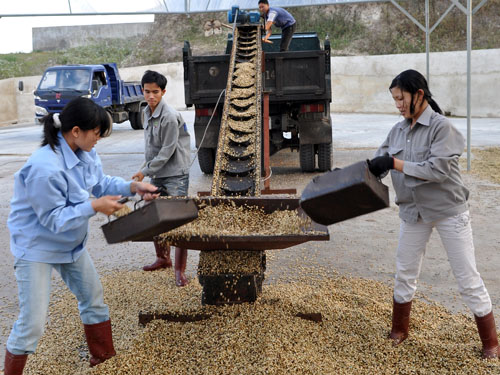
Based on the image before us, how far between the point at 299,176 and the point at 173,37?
24934 mm

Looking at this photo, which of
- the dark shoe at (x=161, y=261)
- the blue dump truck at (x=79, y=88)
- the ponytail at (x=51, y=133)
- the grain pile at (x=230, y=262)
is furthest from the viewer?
the blue dump truck at (x=79, y=88)

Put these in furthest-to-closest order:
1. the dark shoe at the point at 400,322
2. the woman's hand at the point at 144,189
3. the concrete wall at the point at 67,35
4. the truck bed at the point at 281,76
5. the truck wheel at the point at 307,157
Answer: the concrete wall at the point at 67,35, the truck wheel at the point at 307,157, the truck bed at the point at 281,76, the dark shoe at the point at 400,322, the woman's hand at the point at 144,189

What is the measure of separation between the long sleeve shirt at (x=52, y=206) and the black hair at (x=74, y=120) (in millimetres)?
45

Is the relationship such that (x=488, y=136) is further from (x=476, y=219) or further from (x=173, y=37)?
(x=173, y=37)

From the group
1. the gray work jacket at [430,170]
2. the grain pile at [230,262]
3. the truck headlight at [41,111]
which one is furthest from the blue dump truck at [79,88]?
the gray work jacket at [430,170]

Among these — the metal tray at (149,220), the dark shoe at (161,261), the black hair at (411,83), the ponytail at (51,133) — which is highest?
the black hair at (411,83)

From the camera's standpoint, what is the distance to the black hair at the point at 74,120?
271 cm

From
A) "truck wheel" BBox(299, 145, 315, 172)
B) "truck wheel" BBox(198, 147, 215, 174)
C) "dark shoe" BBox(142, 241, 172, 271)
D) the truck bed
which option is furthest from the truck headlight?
"dark shoe" BBox(142, 241, 172, 271)

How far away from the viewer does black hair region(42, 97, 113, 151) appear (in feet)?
8.87

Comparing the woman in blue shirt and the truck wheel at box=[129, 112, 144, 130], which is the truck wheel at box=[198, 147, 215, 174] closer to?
the woman in blue shirt

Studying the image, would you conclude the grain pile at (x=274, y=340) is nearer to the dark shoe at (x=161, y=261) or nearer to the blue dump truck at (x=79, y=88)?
the dark shoe at (x=161, y=261)

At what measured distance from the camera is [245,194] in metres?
4.57

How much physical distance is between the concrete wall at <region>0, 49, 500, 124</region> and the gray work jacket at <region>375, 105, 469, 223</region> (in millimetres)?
19125

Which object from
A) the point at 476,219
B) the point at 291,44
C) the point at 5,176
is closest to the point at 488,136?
the point at 291,44
